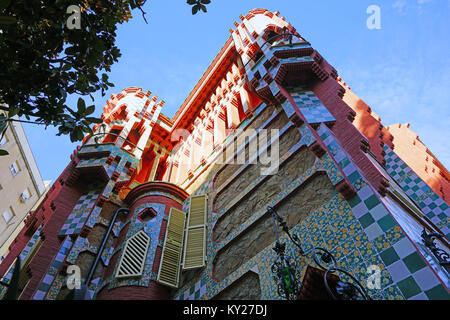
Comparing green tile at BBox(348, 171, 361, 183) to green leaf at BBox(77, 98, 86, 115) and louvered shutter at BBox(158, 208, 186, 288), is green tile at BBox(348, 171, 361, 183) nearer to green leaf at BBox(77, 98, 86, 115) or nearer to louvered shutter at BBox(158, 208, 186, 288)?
green leaf at BBox(77, 98, 86, 115)

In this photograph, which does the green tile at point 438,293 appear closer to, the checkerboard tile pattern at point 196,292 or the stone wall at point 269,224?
the stone wall at point 269,224

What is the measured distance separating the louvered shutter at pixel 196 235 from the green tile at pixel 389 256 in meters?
4.22

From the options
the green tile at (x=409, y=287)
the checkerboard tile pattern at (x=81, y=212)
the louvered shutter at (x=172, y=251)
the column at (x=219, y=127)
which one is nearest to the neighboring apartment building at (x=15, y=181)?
the checkerboard tile pattern at (x=81, y=212)

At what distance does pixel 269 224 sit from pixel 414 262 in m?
2.94

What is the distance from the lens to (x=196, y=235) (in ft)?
28.5

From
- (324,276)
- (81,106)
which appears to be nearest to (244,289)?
(324,276)

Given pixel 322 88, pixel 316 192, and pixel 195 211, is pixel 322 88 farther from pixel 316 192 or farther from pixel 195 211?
pixel 195 211

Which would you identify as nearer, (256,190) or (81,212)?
(256,190)

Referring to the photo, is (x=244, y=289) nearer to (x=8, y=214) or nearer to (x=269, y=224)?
(x=269, y=224)

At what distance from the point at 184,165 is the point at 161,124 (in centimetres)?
341

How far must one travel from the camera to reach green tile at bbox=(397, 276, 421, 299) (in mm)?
3991

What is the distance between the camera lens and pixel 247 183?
834 centimetres

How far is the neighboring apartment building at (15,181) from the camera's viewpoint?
23319 mm
